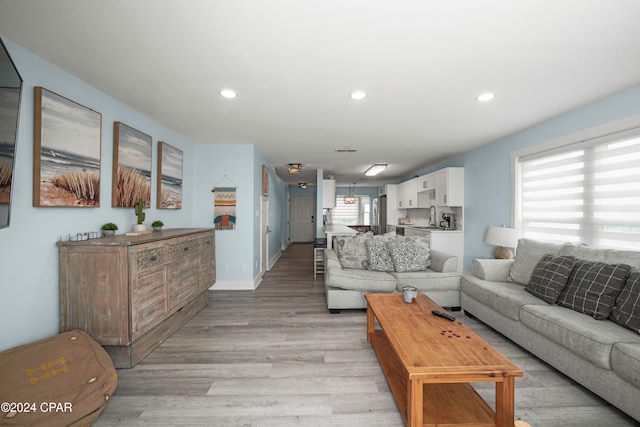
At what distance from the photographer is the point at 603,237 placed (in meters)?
2.78

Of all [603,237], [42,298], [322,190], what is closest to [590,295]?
[603,237]

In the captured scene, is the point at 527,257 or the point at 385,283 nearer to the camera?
the point at 527,257

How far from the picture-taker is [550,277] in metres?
2.45

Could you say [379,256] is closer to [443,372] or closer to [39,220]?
[443,372]

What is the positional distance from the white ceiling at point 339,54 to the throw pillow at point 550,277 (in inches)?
63.9

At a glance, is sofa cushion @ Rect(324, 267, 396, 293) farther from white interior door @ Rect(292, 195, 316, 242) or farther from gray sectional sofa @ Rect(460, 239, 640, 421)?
white interior door @ Rect(292, 195, 316, 242)

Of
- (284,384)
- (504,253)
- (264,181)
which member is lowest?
(284,384)

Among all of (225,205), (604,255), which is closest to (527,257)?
(604,255)

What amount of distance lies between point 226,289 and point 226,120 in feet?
9.02

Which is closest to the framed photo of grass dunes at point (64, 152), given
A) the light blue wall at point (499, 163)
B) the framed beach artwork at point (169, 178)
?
the framed beach artwork at point (169, 178)

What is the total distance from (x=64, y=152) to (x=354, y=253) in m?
3.30

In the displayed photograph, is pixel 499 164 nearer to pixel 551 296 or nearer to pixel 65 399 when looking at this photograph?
pixel 551 296

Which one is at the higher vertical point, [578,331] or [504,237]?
[504,237]

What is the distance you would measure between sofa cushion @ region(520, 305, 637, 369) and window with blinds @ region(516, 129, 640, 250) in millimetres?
1203
